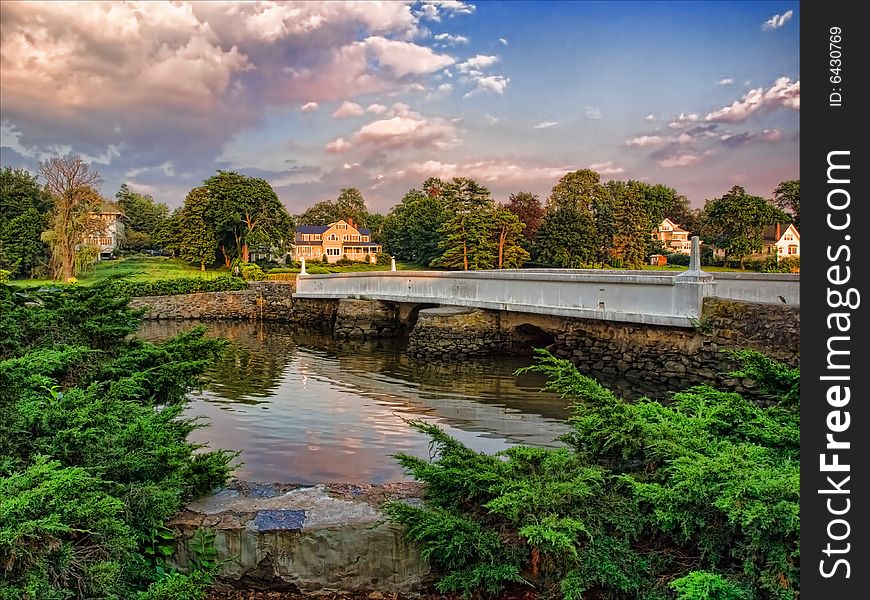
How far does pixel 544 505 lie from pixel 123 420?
10.8 ft

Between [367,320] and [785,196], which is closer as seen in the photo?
[367,320]

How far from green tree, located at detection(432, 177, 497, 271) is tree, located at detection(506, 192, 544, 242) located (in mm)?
9307

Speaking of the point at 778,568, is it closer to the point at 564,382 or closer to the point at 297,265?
the point at 564,382

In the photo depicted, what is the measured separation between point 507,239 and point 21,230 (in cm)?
3705

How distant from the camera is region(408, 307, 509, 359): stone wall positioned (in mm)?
18750

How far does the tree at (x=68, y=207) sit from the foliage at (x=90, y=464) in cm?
3759

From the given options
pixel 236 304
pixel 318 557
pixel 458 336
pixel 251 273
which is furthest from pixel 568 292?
pixel 251 273

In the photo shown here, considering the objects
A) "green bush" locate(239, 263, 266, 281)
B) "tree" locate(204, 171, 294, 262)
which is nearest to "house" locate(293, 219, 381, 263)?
"tree" locate(204, 171, 294, 262)

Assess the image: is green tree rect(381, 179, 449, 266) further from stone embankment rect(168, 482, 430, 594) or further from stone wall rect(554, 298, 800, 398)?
stone embankment rect(168, 482, 430, 594)

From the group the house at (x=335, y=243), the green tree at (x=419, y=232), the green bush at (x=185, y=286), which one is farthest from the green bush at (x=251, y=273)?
the house at (x=335, y=243)

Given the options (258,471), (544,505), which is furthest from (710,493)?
(258,471)

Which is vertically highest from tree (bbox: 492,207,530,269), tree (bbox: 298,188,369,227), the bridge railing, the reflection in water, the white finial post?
tree (bbox: 298,188,369,227)

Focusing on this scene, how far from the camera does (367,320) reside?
972 inches

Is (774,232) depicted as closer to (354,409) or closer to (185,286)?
(185,286)
